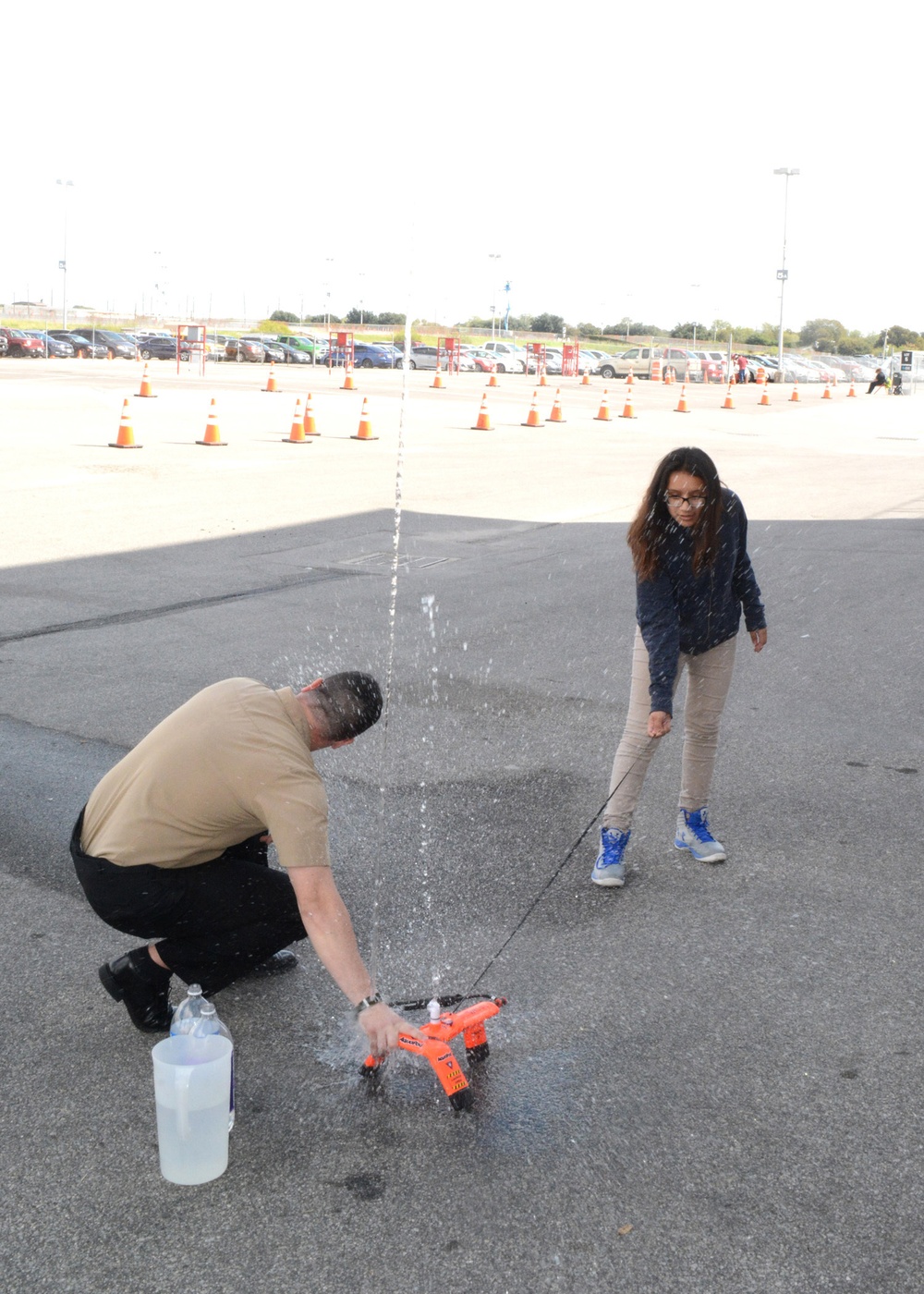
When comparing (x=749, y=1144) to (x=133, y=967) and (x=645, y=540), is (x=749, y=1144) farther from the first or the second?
(x=645, y=540)

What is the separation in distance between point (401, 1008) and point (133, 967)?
2.59 ft

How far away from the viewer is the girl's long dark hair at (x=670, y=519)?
452cm

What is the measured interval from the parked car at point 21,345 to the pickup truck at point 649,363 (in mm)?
26989

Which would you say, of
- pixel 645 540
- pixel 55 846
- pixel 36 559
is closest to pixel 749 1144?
pixel 645 540

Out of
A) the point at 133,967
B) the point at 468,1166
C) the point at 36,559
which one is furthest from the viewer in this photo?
the point at 36,559

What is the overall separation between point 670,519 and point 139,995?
2.45 metres

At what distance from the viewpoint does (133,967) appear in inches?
144

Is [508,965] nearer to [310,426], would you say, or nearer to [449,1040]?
[449,1040]

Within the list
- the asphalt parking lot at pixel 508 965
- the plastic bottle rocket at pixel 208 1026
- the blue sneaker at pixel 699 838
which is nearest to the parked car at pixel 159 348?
the asphalt parking lot at pixel 508 965

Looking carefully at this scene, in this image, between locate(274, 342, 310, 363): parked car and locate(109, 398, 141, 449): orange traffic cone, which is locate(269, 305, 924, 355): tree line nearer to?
locate(274, 342, 310, 363): parked car

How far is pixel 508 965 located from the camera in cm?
420

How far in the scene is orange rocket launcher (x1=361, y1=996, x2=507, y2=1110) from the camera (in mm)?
3221

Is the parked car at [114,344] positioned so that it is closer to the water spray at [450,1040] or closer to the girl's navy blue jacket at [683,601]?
the girl's navy blue jacket at [683,601]

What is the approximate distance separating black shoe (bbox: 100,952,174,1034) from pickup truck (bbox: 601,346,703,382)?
200ft
